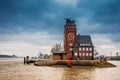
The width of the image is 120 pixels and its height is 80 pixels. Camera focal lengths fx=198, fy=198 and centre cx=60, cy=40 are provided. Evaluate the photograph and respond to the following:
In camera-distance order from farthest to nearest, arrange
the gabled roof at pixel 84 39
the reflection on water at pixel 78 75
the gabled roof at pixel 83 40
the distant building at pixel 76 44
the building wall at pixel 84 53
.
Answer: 1. the gabled roof at pixel 84 39
2. the gabled roof at pixel 83 40
3. the distant building at pixel 76 44
4. the building wall at pixel 84 53
5. the reflection on water at pixel 78 75

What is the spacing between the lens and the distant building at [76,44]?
88.9 m

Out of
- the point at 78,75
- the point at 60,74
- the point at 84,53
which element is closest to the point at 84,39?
the point at 84,53

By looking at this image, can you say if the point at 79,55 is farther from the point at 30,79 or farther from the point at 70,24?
the point at 30,79

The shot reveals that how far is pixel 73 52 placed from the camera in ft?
295

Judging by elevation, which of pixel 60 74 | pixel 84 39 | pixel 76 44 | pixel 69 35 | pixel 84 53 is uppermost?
pixel 69 35

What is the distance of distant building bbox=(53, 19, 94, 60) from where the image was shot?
88938mm

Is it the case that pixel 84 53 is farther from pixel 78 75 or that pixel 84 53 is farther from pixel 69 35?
pixel 78 75

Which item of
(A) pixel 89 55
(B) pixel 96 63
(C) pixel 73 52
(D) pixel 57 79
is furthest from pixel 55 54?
(D) pixel 57 79

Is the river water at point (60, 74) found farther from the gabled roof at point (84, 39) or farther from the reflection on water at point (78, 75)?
the gabled roof at point (84, 39)

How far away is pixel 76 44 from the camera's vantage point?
296ft

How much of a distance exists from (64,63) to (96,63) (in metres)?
11.4

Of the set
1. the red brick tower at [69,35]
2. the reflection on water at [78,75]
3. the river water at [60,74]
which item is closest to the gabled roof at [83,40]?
the red brick tower at [69,35]

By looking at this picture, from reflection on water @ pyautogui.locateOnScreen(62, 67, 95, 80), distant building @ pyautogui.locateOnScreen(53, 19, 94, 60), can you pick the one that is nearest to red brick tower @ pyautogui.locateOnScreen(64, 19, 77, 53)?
distant building @ pyautogui.locateOnScreen(53, 19, 94, 60)

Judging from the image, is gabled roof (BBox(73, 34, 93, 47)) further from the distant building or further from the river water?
the river water
